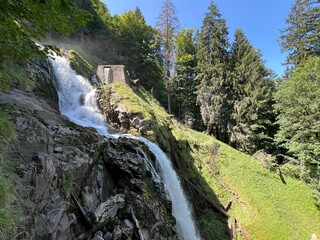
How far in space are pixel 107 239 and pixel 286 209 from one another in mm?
10338

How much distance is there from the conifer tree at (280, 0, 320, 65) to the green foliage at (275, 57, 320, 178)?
577cm

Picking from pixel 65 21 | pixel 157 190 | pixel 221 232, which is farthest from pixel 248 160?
pixel 65 21

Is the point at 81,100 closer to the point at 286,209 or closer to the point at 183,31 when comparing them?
the point at 286,209

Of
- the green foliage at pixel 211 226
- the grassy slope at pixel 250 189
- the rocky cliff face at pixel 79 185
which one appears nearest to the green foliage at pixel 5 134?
the rocky cliff face at pixel 79 185

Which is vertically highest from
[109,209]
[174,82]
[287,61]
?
[287,61]

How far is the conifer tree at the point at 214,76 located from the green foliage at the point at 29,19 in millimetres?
17706

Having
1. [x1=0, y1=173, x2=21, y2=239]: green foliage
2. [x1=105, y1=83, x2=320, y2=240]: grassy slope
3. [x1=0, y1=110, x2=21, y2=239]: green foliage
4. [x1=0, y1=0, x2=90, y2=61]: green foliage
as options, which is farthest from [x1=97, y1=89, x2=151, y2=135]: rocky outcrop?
[x1=0, y1=173, x2=21, y2=239]: green foliage

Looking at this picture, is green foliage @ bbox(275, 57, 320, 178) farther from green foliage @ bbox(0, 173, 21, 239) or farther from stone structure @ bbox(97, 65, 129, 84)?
green foliage @ bbox(0, 173, 21, 239)

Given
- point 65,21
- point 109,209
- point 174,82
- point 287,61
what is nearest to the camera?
point 65,21

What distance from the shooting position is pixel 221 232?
10148 mm

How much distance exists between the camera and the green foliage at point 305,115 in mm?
13147

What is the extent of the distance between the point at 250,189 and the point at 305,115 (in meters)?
6.07

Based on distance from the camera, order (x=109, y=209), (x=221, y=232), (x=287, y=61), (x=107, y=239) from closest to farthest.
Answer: (x=107, y=239) → (x=109, y=209) → (x=221, y=232) → (x=287, y=61)

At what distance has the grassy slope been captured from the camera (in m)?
10.5
